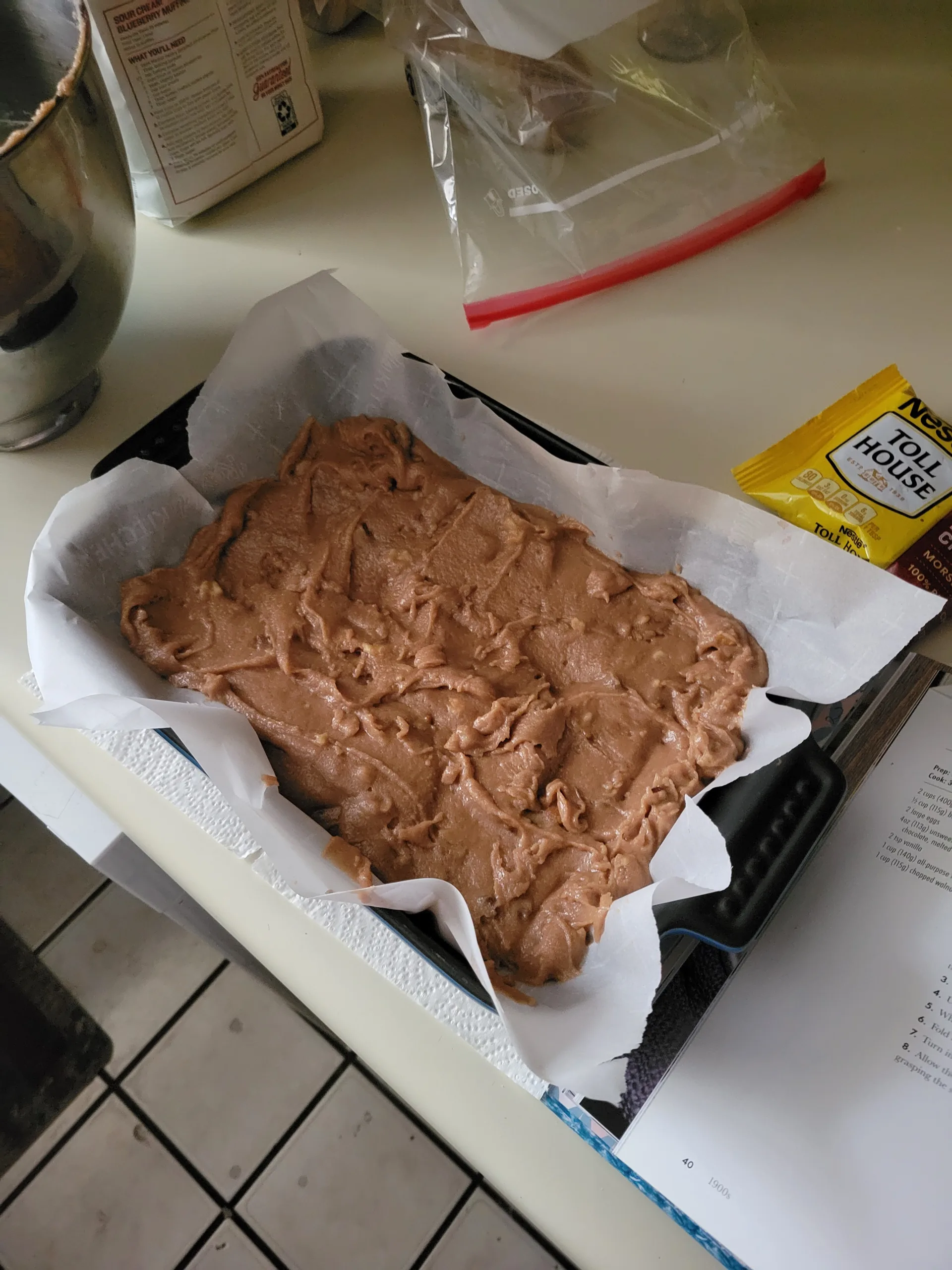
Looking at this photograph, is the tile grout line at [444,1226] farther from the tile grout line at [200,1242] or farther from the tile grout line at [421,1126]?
the tile grout line at [200,1242]

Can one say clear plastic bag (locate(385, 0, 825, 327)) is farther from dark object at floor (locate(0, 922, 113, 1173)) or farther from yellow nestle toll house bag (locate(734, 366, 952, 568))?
dark object at floor (locate(0, 922, 113, 1173))

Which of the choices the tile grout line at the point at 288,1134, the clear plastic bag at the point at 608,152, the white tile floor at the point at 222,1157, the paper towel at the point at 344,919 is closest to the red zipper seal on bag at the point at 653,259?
the clear plastic bag at the point at 608,152

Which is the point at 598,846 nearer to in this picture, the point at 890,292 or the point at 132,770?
the point at 132,770

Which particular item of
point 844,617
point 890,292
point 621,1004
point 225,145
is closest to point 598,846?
point 621,1004

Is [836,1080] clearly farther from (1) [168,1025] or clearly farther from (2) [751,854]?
(1) [168,1025]

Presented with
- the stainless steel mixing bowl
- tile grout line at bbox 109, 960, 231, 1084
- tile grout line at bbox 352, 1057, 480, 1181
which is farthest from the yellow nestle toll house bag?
tile grout line at bbox 109, 960, 231, 1084

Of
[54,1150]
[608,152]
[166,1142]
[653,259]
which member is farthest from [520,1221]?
[608,152]

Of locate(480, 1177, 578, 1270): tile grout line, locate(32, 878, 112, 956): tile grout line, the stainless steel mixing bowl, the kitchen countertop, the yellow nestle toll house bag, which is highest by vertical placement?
A: the stainless steel mixing bowl
